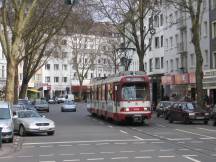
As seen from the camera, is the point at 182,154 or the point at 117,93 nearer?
the point at 182,154

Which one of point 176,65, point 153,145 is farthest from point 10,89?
Result: point 176,65

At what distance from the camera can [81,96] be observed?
13575 centimetres

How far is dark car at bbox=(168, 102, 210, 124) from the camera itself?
38.6 metres

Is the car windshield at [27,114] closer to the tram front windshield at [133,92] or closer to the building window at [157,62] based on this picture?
the tram front windshield at [133,92]

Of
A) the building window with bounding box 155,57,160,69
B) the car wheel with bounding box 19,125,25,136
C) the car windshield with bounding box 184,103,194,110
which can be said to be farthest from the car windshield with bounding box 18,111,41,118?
the building window with bounding box 155,57,160,69

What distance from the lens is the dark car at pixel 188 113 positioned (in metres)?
38.6

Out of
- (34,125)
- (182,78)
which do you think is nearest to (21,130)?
(34,125)

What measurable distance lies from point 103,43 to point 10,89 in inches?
2561

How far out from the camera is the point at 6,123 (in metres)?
24.5

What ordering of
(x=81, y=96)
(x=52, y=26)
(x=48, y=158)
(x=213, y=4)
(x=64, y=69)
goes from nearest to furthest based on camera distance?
(x=48, y=158) → (x=52, y=26) → (x=213, y=4) → (x=81, y=96) → (x=64, y=69)

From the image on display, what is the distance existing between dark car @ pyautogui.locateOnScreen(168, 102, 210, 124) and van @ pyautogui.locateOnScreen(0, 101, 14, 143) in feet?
53.6

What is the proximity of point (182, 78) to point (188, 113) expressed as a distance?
92.7 ft

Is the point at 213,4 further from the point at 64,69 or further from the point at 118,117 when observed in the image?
the point at 64,69

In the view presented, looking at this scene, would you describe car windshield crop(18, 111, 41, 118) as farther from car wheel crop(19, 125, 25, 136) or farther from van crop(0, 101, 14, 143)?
van crop(0, 101, 14, 143)
